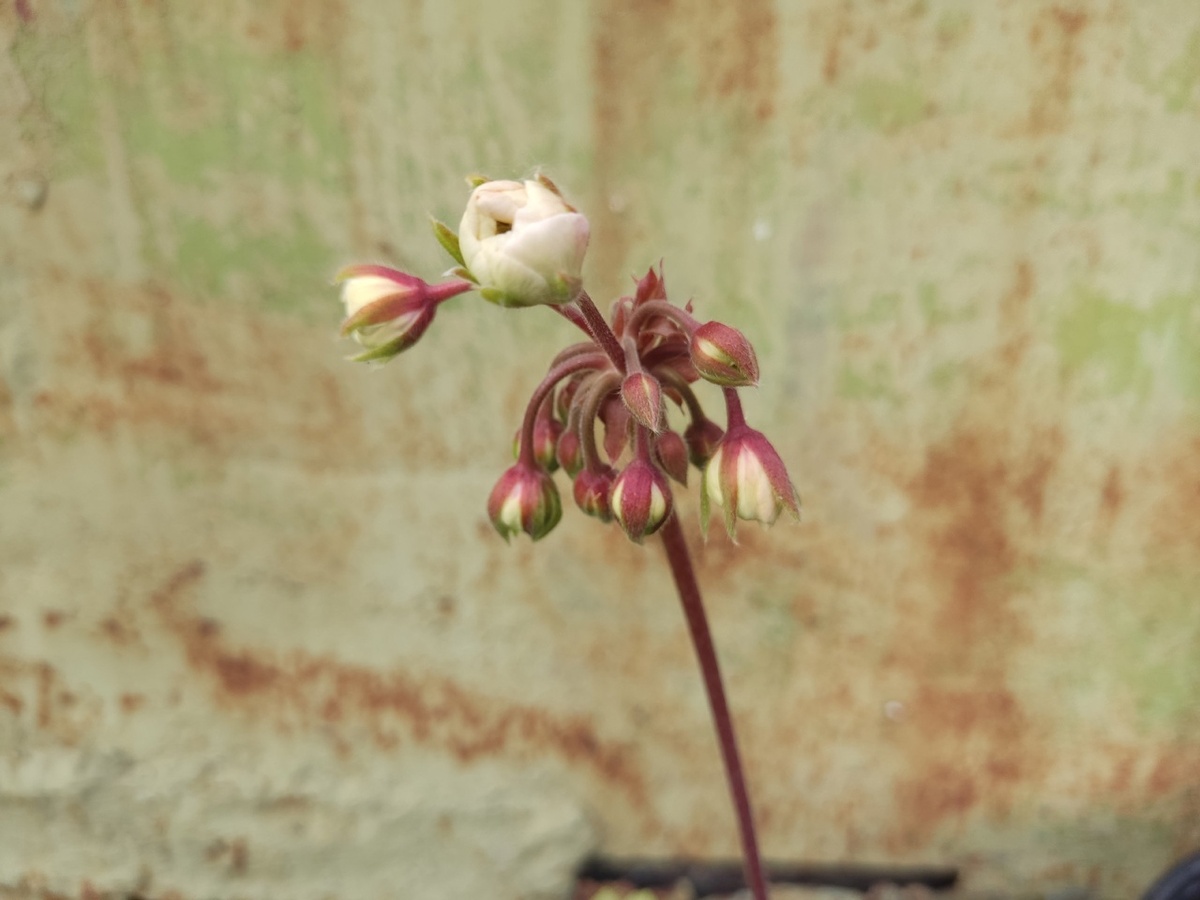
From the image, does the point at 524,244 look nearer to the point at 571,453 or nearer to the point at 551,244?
the point at 551,244

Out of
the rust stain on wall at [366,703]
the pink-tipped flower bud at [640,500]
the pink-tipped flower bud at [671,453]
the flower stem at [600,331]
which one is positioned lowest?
the rust stain on wall at [366,703]

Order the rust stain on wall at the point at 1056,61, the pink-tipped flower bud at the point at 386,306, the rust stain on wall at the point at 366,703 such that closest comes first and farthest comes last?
1. the pink-tipped flower bud at the point at 386,306
2. the rust stain on wall at the point at 1056,61
3. the rust stain on wall at the point at 366,703

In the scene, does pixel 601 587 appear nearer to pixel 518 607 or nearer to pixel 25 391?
pixel 518 607

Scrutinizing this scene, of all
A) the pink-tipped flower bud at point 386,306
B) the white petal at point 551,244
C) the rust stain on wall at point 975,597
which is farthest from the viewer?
the rust stain on wall at point 975,597

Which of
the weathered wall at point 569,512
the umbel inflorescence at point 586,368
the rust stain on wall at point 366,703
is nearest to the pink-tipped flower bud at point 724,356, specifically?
the umbel inflorescence at point 586,368

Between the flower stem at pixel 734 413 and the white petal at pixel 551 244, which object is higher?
the white petal at pixel 551 244

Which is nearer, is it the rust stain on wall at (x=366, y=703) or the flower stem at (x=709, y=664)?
the flower stem at (x=709, y=664)

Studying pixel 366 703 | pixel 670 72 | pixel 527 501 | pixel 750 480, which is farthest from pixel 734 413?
pixel 366 703

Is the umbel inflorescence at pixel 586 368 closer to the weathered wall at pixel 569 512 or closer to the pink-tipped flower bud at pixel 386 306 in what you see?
the pink-tipped flower bud at pixel 386 306
